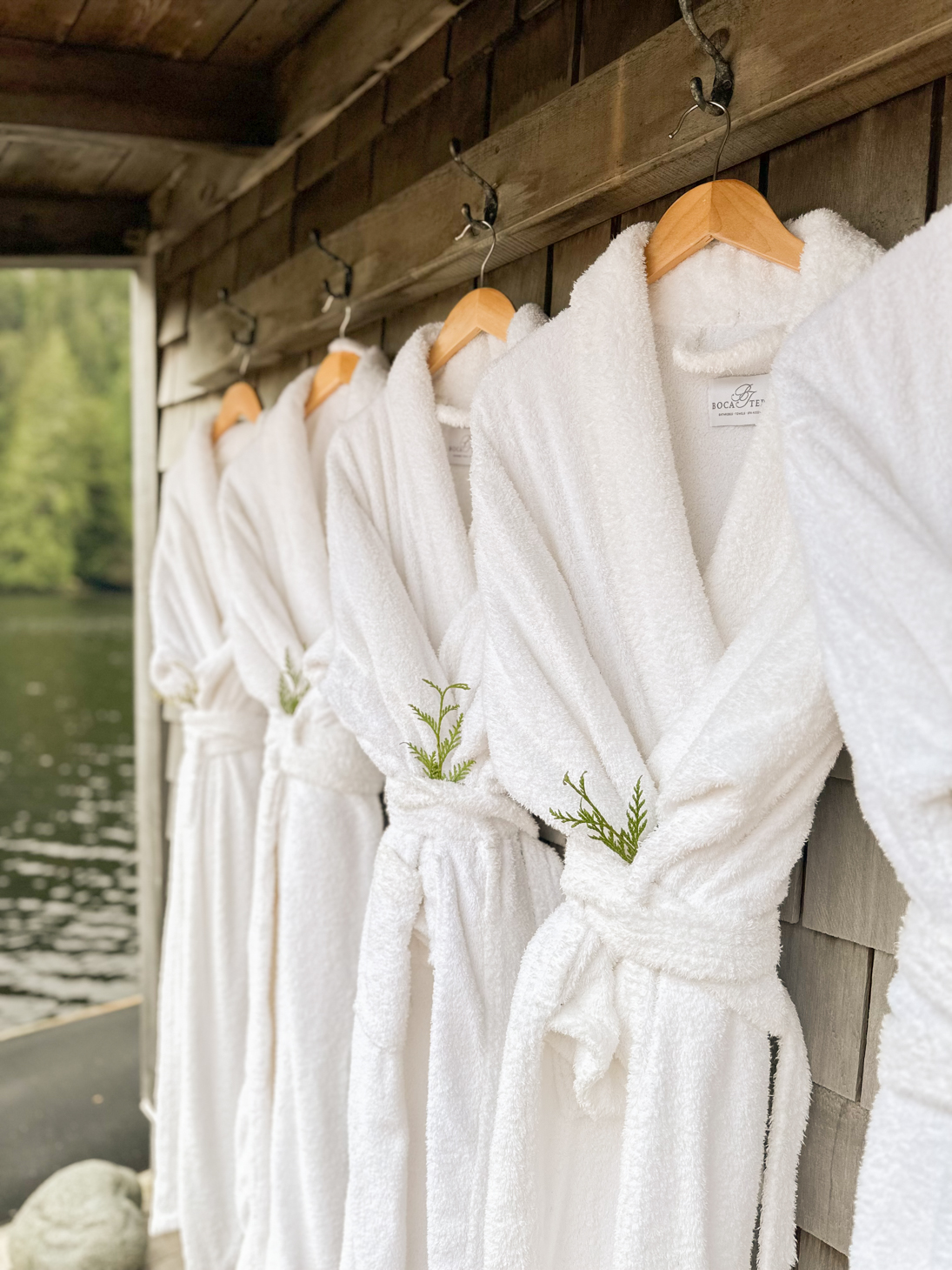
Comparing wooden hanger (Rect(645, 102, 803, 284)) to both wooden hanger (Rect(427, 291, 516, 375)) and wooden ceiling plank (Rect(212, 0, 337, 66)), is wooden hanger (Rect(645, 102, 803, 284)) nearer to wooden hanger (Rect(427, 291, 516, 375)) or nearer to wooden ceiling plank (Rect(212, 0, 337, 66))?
wooden hanger (Rect(427, 291, 516, 375))

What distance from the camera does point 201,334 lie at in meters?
2.05

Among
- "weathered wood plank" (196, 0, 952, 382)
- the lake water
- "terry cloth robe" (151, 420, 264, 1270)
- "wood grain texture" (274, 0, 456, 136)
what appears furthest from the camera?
the lake water

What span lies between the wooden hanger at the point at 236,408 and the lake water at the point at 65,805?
228cm

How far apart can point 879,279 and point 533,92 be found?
0.62 metres

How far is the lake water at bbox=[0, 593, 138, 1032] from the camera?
167 inches

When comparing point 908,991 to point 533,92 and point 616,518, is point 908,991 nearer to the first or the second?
point 616,518

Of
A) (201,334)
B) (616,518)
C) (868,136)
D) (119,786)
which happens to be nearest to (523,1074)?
(616,518)

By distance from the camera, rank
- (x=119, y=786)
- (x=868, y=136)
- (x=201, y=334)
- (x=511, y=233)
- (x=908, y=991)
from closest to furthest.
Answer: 1. (x=908, y=991)
2. (x=868, y=136)
3. (x=511, y=233)
4. (x=201, y=334)
5. (x=119, y=786)

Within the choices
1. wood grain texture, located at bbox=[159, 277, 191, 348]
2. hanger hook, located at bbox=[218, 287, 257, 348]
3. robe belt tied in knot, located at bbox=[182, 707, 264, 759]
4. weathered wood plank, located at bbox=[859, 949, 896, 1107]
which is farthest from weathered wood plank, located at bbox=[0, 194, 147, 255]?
weathered wood plank, located at bbox=[859, 949, 896, 1107]

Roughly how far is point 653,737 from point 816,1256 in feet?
1.53

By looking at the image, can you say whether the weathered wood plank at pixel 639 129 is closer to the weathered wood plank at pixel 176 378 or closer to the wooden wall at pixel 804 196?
the wooden wall at pixel 804 196

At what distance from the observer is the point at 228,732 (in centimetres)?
180

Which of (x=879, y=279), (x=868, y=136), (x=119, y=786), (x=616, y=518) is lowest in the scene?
(x=119, y=786)

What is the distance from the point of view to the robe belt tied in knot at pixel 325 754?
145 centimetres
